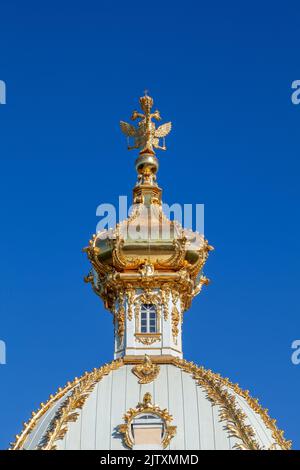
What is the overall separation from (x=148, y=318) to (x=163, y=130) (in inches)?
345

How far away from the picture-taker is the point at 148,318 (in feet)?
164

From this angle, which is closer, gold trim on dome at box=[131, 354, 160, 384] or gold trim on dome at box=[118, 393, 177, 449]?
gold trim on dome at box=[118, 393, 177, 449]

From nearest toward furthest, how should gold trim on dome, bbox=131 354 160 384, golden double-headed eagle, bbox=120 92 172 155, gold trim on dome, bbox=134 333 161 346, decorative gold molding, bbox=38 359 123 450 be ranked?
decorative gold molding, bbox=38 359 123 450 < gold trim on dome, bbox=131 354 160 384 < gold trim on dome, bbox=134 333 161 346 < golden double-headed eagle, bbox=120 92 172 155

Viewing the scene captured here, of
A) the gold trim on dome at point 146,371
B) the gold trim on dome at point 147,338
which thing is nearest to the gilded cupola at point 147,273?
the gold trim on dome at point 147,338

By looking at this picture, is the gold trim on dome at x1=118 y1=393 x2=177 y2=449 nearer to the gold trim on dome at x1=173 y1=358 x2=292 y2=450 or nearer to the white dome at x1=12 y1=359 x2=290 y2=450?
the white dome at x1=12 y1=359 x2=290 y2=450

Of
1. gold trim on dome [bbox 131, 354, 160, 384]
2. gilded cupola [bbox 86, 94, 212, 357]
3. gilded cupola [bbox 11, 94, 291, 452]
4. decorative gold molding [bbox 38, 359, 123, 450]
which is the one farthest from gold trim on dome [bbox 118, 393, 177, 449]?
gilded cupola [bbox 86, 94, 212, 357]

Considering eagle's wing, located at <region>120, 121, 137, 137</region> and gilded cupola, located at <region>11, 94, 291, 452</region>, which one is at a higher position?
eagle's wing, located at <region>120, 121, 137, 137</region>

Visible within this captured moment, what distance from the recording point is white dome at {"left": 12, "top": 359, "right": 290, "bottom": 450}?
44.3 m

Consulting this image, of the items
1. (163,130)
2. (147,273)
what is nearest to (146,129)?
(163,130)

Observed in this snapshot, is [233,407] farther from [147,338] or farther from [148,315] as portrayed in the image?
[148,315]

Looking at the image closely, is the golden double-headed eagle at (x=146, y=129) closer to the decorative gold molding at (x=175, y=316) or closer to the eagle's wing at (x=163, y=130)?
the eagle's wing at (x=163, y=130)
